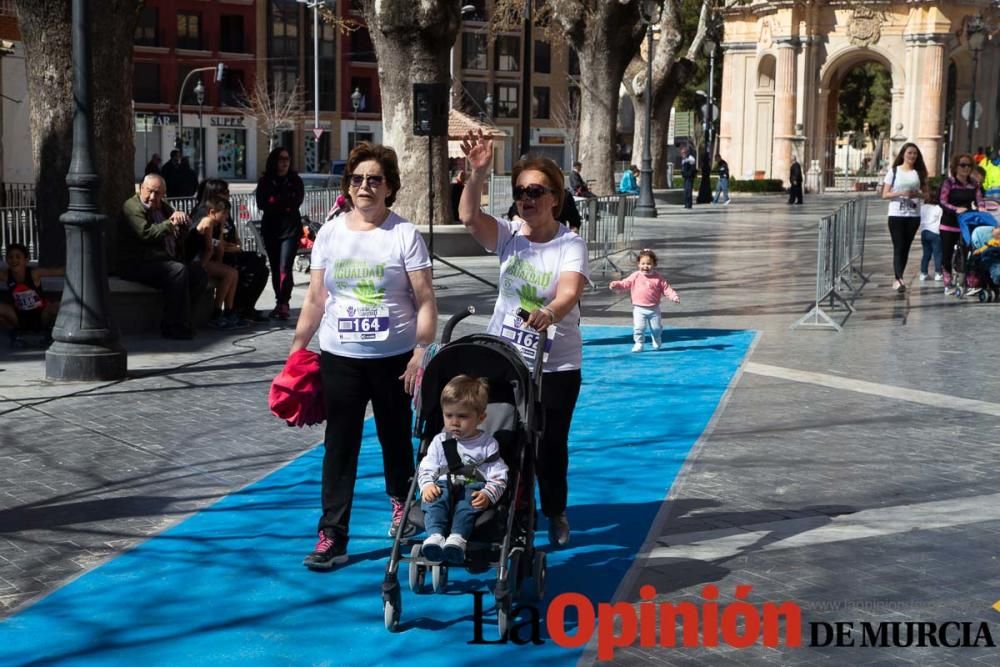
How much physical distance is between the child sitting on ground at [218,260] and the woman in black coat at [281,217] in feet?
2.15

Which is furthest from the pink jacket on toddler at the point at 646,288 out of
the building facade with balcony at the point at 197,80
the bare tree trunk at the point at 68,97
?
the building facade with balcony at the point at 197,80

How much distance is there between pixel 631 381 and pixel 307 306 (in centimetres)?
575

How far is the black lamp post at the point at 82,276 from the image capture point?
11008 millimetres

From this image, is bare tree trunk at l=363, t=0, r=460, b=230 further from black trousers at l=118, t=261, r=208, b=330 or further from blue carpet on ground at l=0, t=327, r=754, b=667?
blue carpet on ground at l=0, t=327, r=754, b=667

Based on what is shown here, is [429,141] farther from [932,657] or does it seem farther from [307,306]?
[932,657]

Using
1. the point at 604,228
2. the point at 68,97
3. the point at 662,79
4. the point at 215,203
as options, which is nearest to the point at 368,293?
the point at 215,203

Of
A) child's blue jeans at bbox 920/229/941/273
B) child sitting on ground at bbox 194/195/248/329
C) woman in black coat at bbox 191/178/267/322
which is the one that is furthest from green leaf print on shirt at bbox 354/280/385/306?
child's blue jeans at bbox 920/229/941/273

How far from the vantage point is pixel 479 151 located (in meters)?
6.32

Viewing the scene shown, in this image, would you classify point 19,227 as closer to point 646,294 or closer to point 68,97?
point 68,97

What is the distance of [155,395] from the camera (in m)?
10.6

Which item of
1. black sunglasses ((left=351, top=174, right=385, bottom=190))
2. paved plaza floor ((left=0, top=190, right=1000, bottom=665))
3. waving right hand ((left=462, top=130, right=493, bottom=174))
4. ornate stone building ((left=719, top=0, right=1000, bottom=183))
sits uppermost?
ornate stone building ((left=719, top=0, right=1000, bottom=183))

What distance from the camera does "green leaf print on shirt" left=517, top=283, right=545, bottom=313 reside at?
625 cm

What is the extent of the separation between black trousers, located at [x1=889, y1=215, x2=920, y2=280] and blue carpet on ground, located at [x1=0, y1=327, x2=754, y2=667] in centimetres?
1044

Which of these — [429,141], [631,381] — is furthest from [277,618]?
[429,141]
